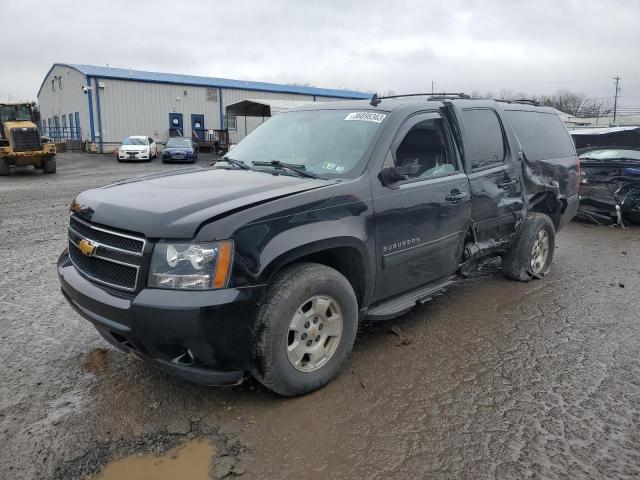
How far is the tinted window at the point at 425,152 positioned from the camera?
387cm

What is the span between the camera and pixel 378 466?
8.52 ft

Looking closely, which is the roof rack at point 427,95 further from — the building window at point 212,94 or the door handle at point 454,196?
the building window at point 212,94

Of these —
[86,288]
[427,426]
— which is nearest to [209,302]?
[86,288]

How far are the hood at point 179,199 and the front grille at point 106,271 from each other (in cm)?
24

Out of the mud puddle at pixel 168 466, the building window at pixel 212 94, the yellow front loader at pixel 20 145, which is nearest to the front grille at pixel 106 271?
the mud puddle at pixel 168 466

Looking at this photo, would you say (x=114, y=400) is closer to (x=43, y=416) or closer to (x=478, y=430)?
(x=43, y=416)

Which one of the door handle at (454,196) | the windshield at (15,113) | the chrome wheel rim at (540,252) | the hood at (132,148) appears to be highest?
the windshield at (15,113)

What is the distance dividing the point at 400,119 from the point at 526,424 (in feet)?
7.64

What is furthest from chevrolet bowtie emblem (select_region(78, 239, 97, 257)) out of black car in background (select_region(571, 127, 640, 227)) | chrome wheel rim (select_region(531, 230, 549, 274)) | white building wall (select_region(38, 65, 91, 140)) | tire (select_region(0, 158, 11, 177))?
white building wall (select_region(38, 65, 91, 140))

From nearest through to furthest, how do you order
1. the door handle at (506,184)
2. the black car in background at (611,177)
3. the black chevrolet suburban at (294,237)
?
the black chevrolet suburban at (294,237) → the door handle at (506,184) → the black car in background at (611,177)

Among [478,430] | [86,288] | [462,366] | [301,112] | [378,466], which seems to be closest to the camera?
[378,466]

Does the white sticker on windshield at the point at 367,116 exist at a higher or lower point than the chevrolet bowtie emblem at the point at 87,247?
higher

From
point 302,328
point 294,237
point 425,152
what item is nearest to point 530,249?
point 425,152

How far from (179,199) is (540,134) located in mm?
4488
